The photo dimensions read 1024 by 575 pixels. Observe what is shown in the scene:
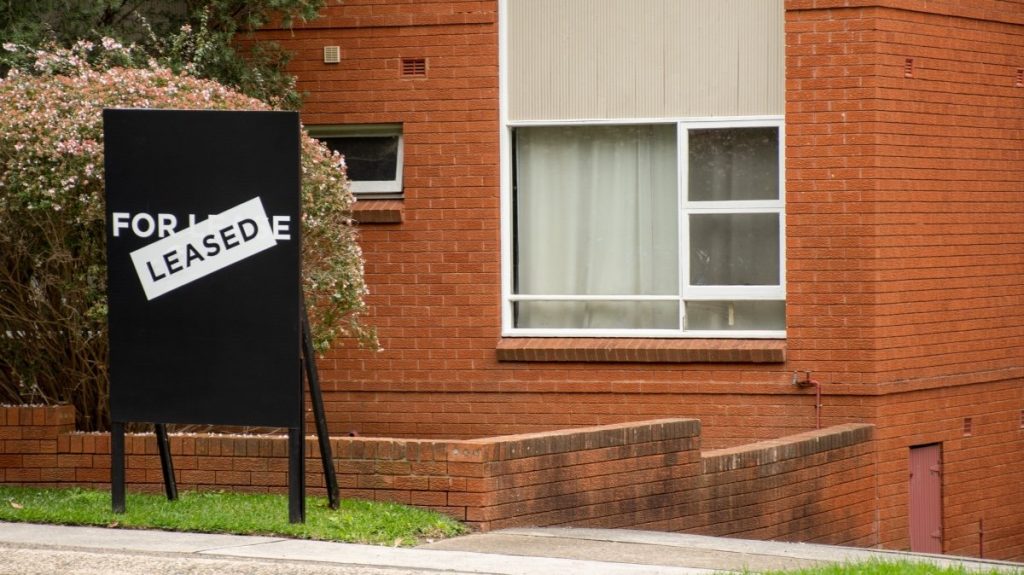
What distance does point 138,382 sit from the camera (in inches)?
352

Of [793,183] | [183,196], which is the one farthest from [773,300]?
[183,196]

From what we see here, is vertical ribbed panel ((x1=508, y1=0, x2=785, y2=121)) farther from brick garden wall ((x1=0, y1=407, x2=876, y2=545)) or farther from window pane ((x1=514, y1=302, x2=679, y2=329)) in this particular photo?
brick garden wall ((x1=0, y1=407, x2=876, y2=545))

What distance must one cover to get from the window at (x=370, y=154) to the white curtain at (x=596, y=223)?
3.47 feet

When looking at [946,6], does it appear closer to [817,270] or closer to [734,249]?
[817,270]

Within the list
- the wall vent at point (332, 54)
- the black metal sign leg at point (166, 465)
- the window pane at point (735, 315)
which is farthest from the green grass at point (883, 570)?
the wall vent at point (332, 54)

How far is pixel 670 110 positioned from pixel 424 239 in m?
2.31

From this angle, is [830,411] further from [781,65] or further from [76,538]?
[76,538]

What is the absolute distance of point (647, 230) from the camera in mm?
13023

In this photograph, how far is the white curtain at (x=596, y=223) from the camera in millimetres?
12969

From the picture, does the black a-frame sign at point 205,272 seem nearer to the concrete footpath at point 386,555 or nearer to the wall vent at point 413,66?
the concrete footpath at point 386,555

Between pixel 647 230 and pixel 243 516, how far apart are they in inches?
208

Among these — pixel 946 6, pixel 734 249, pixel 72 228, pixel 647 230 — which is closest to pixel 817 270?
pixel 734 249

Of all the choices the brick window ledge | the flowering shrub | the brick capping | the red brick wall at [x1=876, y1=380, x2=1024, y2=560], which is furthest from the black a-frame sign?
the red brick wall at [x1=876, y1=380, x2=1024, y2=560]

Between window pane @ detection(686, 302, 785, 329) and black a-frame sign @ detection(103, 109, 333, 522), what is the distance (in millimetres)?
4774
